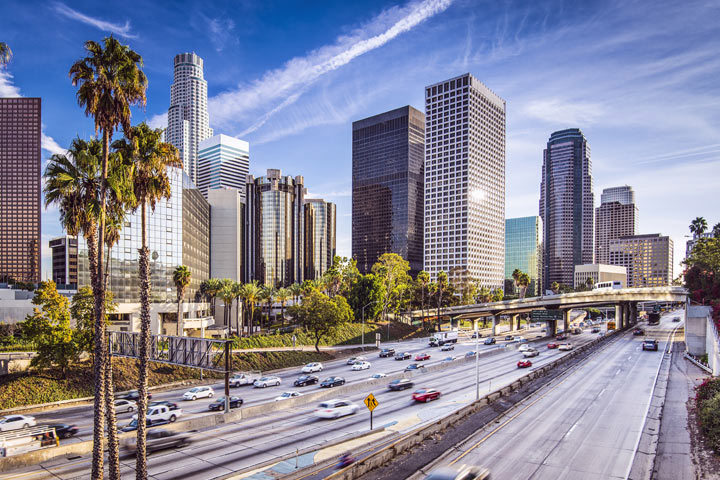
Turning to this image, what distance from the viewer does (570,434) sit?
2980 centimetres

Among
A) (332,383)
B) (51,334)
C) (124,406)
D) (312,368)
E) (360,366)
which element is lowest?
(360,366)

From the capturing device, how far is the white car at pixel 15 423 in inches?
1307

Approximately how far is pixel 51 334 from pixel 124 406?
12.4 meters

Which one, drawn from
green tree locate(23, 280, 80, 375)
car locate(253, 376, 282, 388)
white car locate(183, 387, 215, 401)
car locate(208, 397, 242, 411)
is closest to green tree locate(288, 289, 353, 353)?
car locate(253, 376, 282, 388)

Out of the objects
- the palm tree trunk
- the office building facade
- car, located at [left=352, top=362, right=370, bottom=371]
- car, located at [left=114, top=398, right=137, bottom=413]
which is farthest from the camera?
the office building facade

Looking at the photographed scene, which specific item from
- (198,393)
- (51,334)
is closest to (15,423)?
(51,334)

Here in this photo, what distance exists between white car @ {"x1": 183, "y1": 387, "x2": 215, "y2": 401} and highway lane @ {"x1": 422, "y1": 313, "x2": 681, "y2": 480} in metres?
29.2

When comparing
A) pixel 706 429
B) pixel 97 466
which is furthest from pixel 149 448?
pixel 706 429

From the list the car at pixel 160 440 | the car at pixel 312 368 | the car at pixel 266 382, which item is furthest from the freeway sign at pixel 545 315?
the car at pixel 160 440

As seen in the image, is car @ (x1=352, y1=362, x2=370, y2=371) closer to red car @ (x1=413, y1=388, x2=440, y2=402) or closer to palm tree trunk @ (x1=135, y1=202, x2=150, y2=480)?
red car @ (x1=413, y1=388, x2=440, y2=402)

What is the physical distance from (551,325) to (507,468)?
99.9 meters

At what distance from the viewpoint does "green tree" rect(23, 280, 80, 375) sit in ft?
145

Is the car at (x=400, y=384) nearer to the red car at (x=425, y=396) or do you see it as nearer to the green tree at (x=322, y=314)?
the red car at (x=425, y=396)

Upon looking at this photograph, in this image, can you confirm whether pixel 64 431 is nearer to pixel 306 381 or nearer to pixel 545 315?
pixel 306 381
